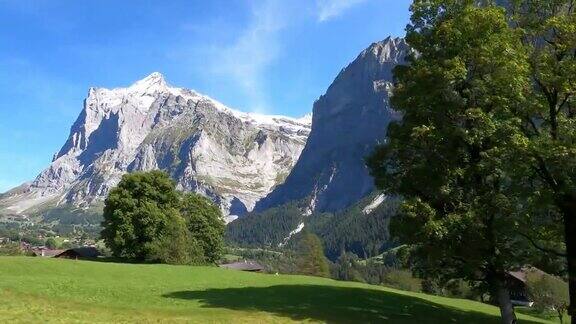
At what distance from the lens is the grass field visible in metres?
25.8

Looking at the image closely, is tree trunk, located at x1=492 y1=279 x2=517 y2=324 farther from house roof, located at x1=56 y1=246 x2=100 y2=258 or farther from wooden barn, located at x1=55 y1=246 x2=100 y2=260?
house roof, located at x1=56 y1=246 x2=100 y2=258

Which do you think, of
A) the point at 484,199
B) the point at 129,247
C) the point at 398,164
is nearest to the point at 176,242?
the point at 129,247

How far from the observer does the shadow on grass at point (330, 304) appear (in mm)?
30963

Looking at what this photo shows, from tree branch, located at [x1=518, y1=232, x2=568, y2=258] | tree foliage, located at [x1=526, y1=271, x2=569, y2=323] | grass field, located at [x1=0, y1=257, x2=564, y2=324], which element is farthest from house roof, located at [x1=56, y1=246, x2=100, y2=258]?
tree branch, located at [x1=518, y1=232, x2=568, y2=258]

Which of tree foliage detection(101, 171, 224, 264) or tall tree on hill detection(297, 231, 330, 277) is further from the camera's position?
tall tree on hill detection(297, 231, 330, 277)

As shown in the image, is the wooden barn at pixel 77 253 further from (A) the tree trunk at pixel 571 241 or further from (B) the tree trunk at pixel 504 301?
(A) the tree trunk at pixel 571 241

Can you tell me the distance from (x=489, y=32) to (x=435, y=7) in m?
4.32

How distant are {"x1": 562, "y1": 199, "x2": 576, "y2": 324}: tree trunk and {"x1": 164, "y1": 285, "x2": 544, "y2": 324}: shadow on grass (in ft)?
30.0

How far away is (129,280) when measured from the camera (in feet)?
137

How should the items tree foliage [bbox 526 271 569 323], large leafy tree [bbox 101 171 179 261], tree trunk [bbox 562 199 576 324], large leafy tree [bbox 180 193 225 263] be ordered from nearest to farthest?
tree trunk [bbox 562 199 576 324] < tree foliage [bbox 526 271 569 323] < large leafy tree [bbox 101 171 179 261] < large leafy tree [bbox 180 193 225 263]

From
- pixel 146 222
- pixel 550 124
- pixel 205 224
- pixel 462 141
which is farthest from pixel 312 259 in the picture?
pixel 550 124

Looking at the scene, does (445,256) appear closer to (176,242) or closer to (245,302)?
(245,302)

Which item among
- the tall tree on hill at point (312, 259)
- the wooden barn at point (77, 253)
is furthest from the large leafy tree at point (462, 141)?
the tall tree on hill at point (312, 259)

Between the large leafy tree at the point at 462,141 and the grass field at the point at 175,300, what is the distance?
6223 mm
